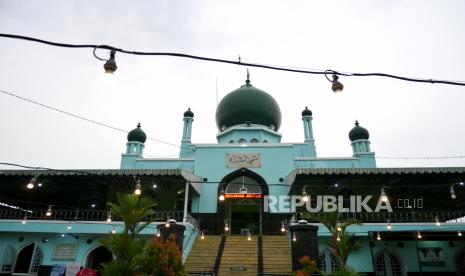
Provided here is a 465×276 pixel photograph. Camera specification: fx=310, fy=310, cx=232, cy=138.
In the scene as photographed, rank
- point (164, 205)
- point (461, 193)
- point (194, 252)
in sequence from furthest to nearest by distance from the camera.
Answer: point (164, 205), point (461, 193), point (194, 252)

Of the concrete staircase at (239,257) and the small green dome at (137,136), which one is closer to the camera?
the concrete staircase at (239,257)

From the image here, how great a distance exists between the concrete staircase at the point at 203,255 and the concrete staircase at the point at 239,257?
52 centimetres

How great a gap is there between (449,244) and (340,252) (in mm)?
10353

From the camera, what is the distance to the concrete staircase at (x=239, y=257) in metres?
14.1

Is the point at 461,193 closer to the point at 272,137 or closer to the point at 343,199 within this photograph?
the point at 343,199

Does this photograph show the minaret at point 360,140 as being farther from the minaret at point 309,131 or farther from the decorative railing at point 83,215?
the decorative railing at point 83,215

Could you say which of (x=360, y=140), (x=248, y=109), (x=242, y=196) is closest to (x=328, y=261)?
(x=242, y=196)

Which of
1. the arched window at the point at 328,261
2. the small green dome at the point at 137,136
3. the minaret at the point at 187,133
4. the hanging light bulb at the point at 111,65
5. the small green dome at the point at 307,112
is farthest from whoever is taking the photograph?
the small green dome at the point at 307,112

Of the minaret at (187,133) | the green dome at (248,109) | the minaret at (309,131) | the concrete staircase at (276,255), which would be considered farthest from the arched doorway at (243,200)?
the green dome at (248,109)

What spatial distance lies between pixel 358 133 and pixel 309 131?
12.5ft

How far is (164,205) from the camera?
21.4 meters

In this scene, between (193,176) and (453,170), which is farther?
(193,176)

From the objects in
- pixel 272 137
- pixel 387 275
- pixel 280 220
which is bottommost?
pixel 387 275

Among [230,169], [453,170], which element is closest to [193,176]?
[230,169]
